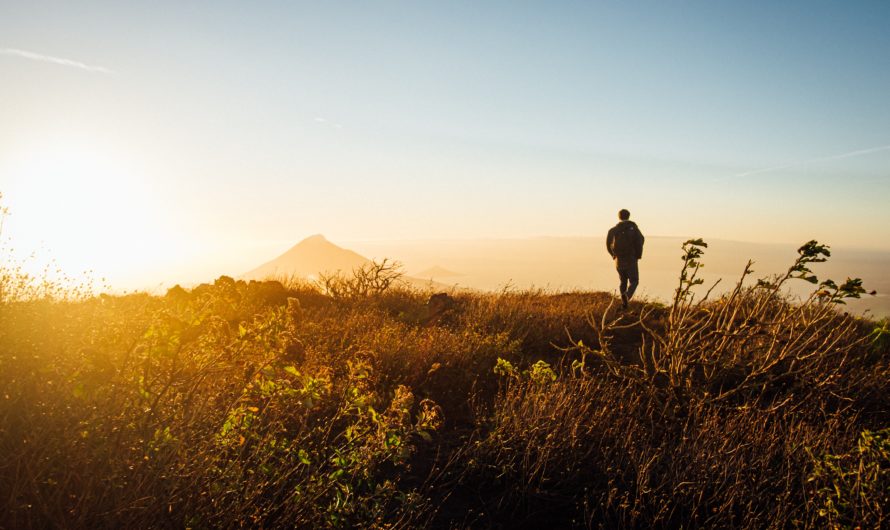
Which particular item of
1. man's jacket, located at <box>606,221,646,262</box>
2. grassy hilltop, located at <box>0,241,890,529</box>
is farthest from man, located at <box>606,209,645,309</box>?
grassy hilltop, located at <box>0,241,890,529</box>

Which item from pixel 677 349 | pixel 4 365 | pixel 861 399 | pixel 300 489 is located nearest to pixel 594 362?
pixel 677 349

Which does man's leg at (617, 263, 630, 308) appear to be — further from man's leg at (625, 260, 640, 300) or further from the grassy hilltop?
the grassy hilltop

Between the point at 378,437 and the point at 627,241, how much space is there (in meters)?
9.70

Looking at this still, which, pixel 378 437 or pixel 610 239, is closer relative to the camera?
pixel 378 437

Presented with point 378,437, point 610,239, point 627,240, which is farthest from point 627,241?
point 378,437

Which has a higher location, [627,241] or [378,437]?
[627,241]

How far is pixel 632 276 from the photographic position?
11.8 meters

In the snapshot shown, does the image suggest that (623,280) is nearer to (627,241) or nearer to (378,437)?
(627,241)

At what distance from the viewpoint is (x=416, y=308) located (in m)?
10.3

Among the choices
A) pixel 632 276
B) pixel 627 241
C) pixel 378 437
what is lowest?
pixel 378 437

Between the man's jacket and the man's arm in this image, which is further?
the man's arm

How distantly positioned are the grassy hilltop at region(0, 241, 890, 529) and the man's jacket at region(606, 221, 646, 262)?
492 centimetres

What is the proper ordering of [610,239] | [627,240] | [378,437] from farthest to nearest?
1. [610,239]
2. [627,240]
3. [378,437]

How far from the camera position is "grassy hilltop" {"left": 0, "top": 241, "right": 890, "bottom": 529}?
2477 mm
